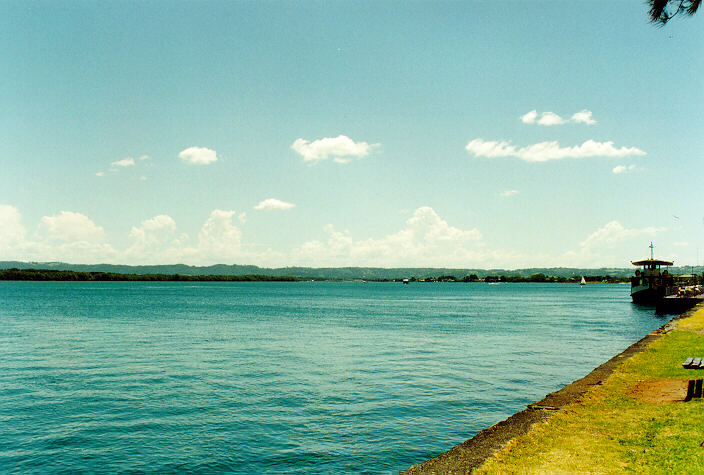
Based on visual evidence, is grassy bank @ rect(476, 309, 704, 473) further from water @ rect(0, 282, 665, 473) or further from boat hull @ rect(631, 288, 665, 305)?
boat hull @ rect(631, 288, 665, 305)

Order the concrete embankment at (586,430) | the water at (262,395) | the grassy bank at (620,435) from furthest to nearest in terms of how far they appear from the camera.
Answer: the water at (262,395)
the concrete embankment at (586,430)
the grassy bank at (620,435)

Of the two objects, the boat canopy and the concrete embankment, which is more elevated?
the boat canopy

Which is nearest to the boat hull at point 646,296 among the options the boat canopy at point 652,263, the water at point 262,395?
the boat canopy at point 652,263

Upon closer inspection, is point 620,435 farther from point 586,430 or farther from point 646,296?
point 646,296

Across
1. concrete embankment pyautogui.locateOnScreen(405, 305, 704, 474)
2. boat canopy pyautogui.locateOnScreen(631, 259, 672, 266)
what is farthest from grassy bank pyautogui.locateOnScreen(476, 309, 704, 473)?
boat canopy pyautogui.locateOnScreen(631, 259, 672, 266)

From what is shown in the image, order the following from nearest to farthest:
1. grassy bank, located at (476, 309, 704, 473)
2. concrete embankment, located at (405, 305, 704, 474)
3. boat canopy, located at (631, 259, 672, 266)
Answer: grassy bank, located at (476, 309, 704, 473)
concrete embankment, located at (405, 305, 704, 474)
boat canopy, located at (631, 259, 672, 266)

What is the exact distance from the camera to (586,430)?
13422 millimetres

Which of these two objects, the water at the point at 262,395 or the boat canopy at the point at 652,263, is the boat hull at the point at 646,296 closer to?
the boat canopy at the point at 652,263

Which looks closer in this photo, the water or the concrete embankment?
the concrete embankment

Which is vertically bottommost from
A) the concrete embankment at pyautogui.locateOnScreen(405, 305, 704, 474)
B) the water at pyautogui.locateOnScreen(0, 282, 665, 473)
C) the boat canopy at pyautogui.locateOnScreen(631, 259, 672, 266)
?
the water at pyautogui.locateOnScreen(0, 282, 665, 473)

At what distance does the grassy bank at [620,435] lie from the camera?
10672 millimetres

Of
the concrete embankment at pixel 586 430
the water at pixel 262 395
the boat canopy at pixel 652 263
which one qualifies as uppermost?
the boat canopy at pixel 652 263

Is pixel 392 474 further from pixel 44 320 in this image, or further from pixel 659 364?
pixel 44 320

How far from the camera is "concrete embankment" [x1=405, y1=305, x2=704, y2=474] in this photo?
11.1 metres
